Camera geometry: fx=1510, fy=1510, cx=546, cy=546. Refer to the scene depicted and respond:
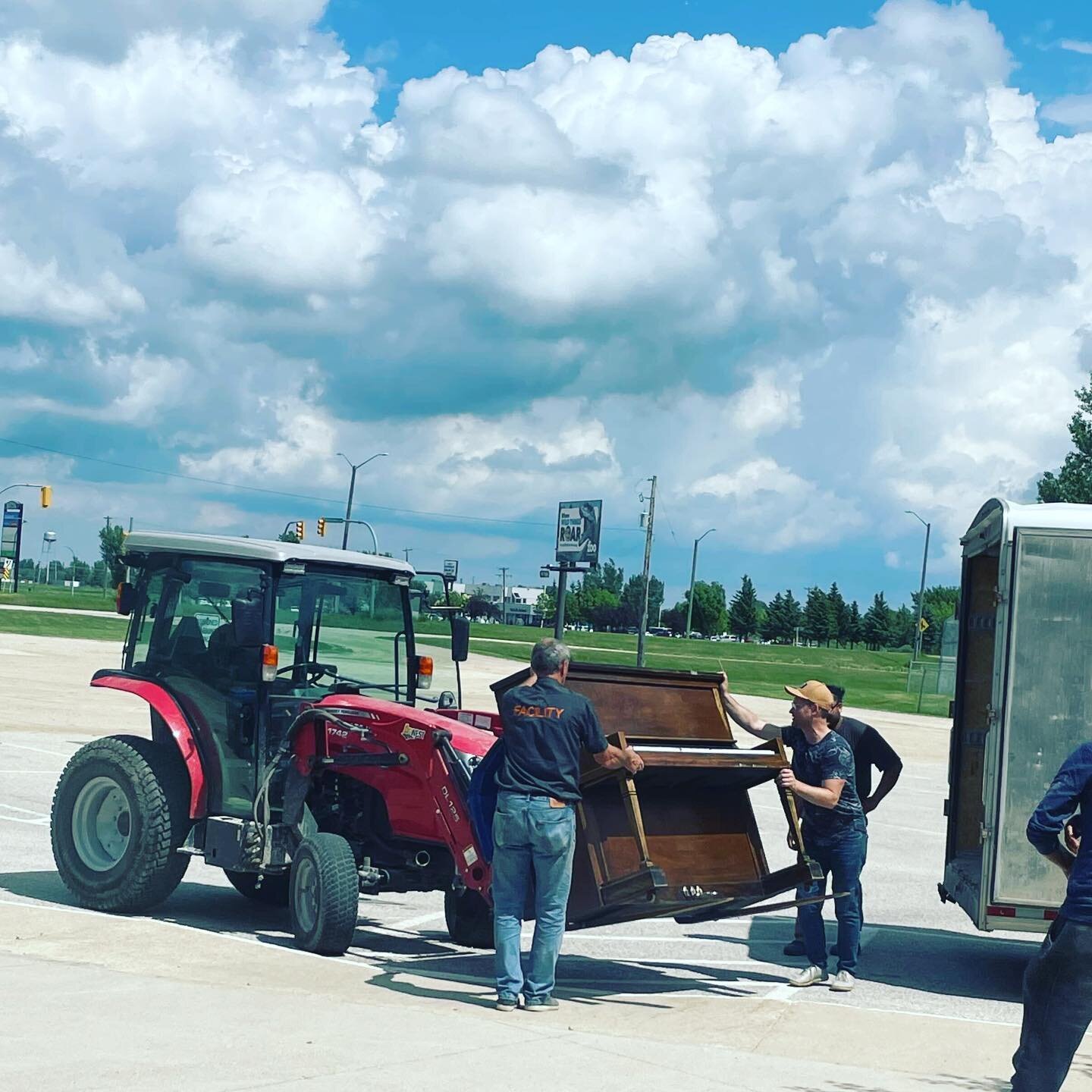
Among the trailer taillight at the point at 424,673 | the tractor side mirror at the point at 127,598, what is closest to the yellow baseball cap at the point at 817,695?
the trailer taillight at the point at 424,673

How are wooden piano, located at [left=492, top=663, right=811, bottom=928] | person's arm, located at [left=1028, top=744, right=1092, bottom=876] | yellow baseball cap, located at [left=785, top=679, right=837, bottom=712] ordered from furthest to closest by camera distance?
1. yellow baseball cap, located at [left=785, top=679, right=837, bottom=712]
2. wooden piano, located at [left=492, top=663, right=811, bottom=928]
3. person's arm, located at [left=1028, top=744, right=1092, bottom=876]

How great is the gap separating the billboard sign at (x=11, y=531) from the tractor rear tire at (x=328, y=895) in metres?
86.6

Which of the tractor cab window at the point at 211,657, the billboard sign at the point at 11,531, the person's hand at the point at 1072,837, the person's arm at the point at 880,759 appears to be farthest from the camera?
the billboard sign at the point at 11,531

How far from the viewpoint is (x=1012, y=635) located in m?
8.75

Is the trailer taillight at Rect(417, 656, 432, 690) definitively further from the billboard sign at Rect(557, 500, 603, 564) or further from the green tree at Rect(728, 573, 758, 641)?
the green tree at Rect(728, 573, 758, 641)

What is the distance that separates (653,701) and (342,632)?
2504 mm

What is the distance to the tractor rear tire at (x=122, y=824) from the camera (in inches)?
380

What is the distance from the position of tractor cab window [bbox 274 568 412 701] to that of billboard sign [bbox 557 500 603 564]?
173 ft

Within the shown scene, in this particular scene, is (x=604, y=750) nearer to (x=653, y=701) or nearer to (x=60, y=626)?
(x=653, y=701)

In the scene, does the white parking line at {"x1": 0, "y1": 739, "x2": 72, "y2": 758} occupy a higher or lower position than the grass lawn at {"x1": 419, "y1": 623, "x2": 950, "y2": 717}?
lower

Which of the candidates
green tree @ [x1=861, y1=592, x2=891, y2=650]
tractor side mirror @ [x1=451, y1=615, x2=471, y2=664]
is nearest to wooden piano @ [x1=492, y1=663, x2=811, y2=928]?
tractor side mirror @ [x1=451, y1=615, x2=471, y2=664]

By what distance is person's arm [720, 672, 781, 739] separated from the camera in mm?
9141

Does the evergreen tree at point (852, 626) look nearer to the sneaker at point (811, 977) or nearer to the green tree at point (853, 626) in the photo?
the green tree at point (853, 626)

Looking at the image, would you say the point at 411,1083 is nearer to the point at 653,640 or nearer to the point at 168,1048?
the point at 168,1048
